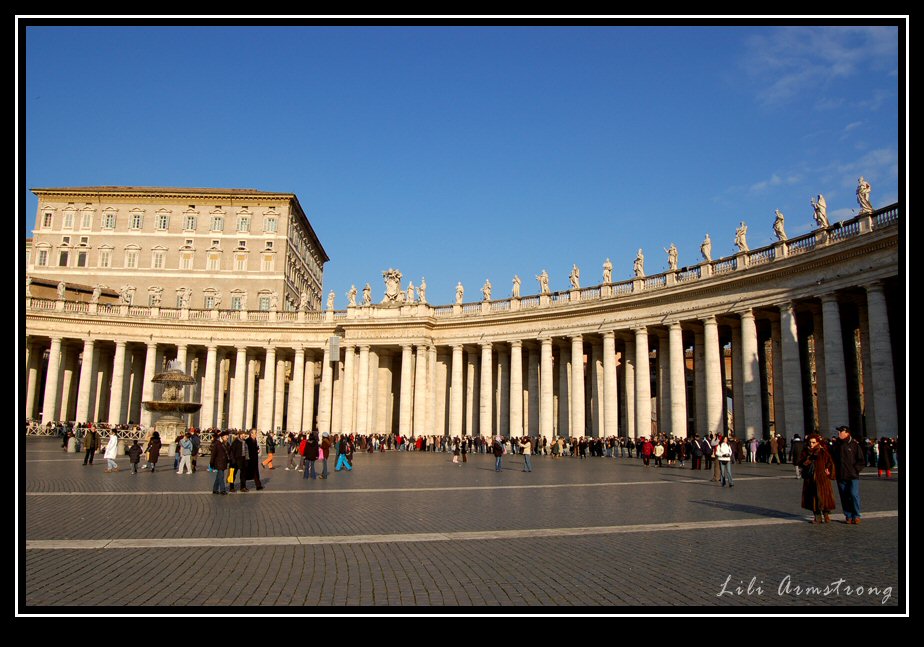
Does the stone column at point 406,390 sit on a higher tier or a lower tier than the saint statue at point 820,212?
lower

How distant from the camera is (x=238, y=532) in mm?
11289

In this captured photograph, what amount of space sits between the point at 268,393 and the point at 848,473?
49804mm

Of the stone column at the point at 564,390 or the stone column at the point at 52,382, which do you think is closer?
the stone column at the point at 564,390

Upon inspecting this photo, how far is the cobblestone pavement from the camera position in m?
7.05

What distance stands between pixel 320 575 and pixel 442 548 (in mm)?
2356

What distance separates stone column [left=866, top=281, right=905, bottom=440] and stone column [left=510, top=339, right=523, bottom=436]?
24986mm

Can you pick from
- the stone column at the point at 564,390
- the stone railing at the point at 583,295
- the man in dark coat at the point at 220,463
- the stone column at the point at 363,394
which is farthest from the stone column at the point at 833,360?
the stone column at the point at 363,394

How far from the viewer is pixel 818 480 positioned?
1291cm

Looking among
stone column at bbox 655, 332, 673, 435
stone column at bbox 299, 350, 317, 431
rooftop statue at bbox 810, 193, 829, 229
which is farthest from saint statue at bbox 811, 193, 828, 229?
stone column at bbox 299, 350, 317, 431

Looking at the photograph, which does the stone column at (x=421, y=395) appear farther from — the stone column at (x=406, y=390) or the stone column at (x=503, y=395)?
the stone column at (x=503, y=395)

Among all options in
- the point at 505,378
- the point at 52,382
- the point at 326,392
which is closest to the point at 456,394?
the point at 505,378

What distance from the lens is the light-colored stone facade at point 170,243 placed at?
248 ft

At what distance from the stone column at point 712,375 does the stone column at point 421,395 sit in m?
22.3
